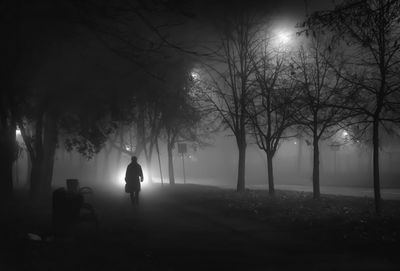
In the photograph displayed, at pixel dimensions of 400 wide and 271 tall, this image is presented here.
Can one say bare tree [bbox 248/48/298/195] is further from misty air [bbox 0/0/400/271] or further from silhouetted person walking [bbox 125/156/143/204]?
silhouetted person walking [bbox 125/156/143/204]

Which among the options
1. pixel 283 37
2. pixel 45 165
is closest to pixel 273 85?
pixel 283 37

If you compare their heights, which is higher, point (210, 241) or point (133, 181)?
point (133, 181)

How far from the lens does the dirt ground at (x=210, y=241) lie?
7000mm

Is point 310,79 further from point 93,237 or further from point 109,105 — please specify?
point 93,237

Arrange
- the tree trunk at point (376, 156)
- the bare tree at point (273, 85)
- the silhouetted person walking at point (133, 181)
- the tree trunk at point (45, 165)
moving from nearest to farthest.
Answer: the tree trunk at point (376, 156) → the silhouetted person walking at point (133, 181) → the bare tree at point (273, 85) → the tree trunk at point (45, 165)

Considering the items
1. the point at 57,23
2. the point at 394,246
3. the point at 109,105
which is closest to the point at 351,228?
the point at 394,246

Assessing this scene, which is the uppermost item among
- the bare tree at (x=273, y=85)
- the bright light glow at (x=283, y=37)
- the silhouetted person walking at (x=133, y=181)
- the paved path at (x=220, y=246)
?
the bright light glow at (x=283, y=37)

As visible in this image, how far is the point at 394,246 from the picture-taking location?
8.18 meters

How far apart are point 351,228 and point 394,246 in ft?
6.25

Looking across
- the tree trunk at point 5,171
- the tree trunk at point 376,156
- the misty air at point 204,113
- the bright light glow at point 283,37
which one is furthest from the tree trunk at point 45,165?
the tree trunk at point 376,156

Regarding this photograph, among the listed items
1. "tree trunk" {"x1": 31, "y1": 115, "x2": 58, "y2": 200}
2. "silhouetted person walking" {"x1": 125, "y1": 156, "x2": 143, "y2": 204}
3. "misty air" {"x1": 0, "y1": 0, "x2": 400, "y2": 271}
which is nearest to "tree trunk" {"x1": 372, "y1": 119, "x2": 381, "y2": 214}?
"misty air" {"x1": 0, "y1": 0, "x2": 400, "y2": 271}

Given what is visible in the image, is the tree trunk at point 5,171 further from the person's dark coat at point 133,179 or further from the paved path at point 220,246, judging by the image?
the person's dark coat at point 133,179

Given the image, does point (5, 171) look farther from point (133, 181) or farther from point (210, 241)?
point (210, 241)

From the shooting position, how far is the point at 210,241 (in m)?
9.16
